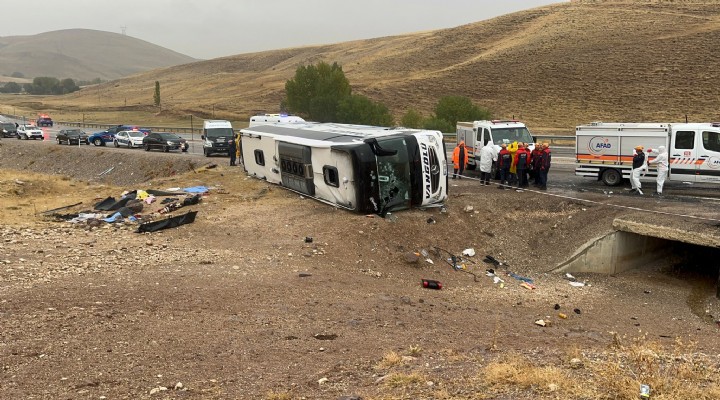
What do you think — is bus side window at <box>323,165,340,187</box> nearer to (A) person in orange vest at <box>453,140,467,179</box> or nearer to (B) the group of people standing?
(B) the group of people standing

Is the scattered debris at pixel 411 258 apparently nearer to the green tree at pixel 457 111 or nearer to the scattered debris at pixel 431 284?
the scattered debris at pixel 431 284

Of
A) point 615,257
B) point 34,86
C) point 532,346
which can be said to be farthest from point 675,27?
point 34,86

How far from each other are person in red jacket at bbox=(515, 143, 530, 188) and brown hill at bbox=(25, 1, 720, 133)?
34.6m

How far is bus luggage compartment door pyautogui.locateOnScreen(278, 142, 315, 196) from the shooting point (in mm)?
16906

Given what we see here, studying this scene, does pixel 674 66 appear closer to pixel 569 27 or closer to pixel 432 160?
pixel 569 27

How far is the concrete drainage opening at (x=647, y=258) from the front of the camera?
15.1 metres

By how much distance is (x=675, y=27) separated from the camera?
240ft

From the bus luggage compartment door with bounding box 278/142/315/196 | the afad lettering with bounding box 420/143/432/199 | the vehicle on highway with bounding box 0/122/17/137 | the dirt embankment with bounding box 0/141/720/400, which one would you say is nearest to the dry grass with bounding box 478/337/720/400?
the dirt embankment with bounding box 0/141/720/400

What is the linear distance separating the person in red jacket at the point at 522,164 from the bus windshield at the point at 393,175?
5060mm

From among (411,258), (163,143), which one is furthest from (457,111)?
(411,258)

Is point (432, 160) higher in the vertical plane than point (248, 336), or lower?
higher

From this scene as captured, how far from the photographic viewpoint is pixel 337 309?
1012 centimetres

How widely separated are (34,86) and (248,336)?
185908mm

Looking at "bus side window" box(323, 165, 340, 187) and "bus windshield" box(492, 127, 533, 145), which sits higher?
"bus windshield" box(492, 127, 533, 145)
